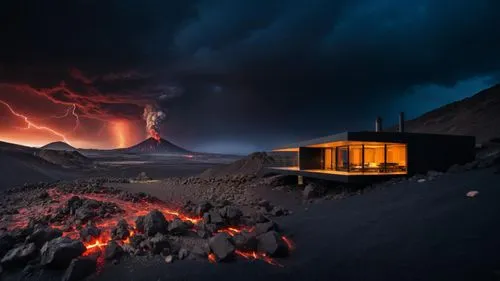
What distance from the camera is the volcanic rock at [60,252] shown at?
6.65 meters

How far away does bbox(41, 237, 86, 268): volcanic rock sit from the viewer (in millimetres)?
6652

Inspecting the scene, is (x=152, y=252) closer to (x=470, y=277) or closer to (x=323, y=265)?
(x=323, y=265)

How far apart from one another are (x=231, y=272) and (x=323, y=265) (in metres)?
2.05

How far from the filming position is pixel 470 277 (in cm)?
515

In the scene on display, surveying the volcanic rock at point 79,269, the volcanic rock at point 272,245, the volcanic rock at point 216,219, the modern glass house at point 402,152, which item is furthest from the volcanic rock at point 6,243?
the modern glass house at point 402,152

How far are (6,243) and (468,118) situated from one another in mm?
73372

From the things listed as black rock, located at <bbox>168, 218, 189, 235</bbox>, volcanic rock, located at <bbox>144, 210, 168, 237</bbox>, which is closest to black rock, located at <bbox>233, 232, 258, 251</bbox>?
black rock, located at <bbox>168, 218, 189, 235</bbox>

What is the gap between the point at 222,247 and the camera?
705 centimetres

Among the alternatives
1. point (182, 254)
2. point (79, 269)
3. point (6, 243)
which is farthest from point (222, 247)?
point (6, 243)

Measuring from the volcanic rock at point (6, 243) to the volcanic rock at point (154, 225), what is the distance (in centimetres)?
342

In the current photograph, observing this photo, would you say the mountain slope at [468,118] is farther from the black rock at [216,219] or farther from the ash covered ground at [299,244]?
the black rock at [216,219]

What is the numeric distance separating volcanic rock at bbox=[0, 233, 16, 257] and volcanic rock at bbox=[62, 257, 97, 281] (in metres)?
2.65

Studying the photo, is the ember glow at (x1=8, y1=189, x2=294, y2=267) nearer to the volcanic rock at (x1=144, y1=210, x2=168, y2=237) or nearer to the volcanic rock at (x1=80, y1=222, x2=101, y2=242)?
the volcanic rock at (x1=80, y1=222, x2=101, y2=242)

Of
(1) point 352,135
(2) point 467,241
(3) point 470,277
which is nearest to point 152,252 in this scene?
(3) point 470,277
